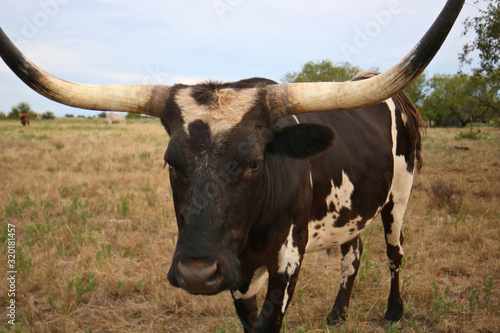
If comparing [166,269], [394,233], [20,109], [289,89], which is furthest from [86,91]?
[20,109]

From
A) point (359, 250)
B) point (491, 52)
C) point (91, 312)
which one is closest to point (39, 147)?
point (91, 312)

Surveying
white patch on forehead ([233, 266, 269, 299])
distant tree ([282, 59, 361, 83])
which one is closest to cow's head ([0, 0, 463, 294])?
white patch on forehead ([233, 266, 269, 299])

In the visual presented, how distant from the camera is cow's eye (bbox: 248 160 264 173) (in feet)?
6.92

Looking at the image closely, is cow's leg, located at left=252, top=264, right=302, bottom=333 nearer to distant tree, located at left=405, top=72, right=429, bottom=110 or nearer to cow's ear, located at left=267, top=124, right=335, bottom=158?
cow's ear, located at left=267, top=124, right=335, bottom=158

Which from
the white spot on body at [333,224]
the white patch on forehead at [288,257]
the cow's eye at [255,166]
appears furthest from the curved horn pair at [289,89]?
the white spot on body at [333,224]

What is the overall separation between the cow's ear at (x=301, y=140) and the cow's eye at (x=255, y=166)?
0.85ft

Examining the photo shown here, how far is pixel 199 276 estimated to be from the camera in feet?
5.77

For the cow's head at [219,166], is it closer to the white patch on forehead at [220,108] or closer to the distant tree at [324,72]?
the white patch on forehead at [220,108]

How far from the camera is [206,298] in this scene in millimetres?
3850

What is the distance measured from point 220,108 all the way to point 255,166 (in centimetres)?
41

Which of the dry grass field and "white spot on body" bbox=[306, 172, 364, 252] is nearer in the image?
"white spot on body" bbox=[306, 172, 364, 252]

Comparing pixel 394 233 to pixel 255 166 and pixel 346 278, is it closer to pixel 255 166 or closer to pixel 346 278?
pixel 346 278

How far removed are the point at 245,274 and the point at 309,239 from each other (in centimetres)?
69

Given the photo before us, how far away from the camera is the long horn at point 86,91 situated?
6.55 feet
